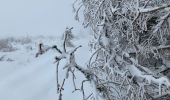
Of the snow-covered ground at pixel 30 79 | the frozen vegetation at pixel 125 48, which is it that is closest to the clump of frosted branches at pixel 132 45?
the frozen vegetation at pixel 125 48

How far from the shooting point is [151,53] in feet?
20.5

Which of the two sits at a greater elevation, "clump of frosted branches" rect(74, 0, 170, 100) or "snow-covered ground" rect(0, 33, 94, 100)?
"clump of frosted branches" rect(74, 0, 170, 100)

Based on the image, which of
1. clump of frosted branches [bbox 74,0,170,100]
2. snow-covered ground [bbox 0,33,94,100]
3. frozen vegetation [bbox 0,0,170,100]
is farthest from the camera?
snow-covered ground [bbox 0,33,94,100]

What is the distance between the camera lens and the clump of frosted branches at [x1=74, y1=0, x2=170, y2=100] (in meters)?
5.50

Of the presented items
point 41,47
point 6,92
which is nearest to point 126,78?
point 41,47

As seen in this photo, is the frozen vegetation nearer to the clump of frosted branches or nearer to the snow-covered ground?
the clump of frosted branches

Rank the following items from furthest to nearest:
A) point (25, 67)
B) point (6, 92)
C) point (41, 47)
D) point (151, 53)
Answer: point (25, 67) → point (6, 92) → point (151, 53) → point (41, 47)

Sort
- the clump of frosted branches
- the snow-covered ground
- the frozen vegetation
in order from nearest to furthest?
1. the frozen vegetation
2. the clump of frosted branches
3. the snow-covered ground

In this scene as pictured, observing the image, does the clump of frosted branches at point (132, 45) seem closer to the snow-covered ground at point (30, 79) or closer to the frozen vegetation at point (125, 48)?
the frozen vegetation at point (125, 48)

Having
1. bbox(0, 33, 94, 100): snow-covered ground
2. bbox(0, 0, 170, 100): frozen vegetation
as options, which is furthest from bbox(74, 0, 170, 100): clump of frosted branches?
bbox(0, 33, 94, 100): snow-covered ground

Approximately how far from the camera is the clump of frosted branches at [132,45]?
5.50 metres

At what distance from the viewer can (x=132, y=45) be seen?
242 inches

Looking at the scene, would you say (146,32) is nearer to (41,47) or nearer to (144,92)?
(144,92)

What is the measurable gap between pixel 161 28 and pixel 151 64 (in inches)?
31.6
